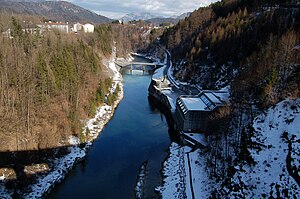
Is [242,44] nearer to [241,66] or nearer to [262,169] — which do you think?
[241,66]

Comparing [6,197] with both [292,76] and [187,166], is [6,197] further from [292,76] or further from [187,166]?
[292,76]

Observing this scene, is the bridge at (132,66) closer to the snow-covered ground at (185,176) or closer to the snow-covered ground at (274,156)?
the snow-covered ground at (185,176)

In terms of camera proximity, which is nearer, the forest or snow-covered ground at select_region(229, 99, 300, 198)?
snow-covered ground at select_region(229, 99, 300, 198)

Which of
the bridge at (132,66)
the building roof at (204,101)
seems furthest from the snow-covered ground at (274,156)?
the bridge at (132,66)

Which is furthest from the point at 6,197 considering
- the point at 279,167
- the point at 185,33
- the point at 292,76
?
the point at 185,33

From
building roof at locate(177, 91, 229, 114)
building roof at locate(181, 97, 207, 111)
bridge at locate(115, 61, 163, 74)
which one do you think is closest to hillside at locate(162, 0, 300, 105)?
building roof at locate(177, 91, 229, 114)

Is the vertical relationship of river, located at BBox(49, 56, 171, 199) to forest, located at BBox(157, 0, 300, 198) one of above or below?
below

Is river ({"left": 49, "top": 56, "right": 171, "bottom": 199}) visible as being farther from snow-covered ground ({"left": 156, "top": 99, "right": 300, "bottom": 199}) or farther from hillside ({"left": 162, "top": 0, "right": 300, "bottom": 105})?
hillside ({"left": 162, "top": 0, "right": 300, "bottom": 105})
